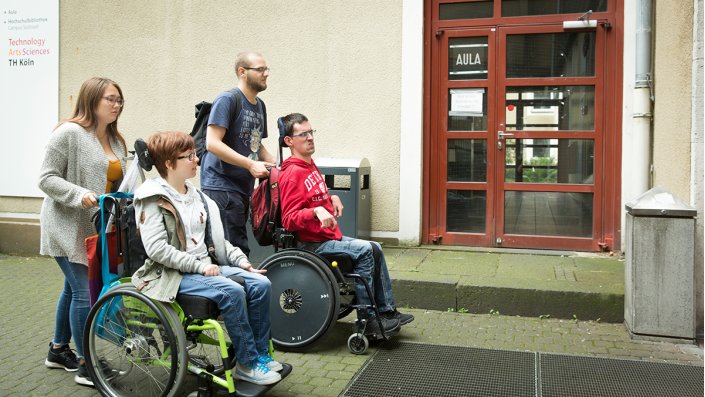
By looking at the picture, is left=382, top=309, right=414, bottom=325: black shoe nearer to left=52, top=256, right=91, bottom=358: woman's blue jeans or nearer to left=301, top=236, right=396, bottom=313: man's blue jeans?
left=301, top=236, right=396, bottom=313: man's blue jeans

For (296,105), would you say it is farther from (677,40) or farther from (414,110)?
(677,40)

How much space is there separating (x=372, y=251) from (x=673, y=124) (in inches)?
134

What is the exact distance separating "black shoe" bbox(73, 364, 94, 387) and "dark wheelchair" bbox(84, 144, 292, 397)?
1.08ft

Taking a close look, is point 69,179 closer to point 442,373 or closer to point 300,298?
point 300,298

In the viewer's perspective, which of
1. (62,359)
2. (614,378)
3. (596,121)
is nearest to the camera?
(614,378)

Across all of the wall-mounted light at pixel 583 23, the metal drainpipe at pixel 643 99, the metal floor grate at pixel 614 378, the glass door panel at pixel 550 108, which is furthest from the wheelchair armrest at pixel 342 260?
the wall-mounted light at pixel 583 23

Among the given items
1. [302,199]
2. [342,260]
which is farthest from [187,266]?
[342,260]

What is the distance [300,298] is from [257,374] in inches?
40.3

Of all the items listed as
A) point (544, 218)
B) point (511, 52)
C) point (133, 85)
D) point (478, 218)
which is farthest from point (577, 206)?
point (133, 85)

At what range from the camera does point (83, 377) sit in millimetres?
4285

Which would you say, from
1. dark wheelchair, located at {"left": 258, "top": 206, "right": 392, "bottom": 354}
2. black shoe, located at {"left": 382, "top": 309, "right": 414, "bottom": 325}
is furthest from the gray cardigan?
black shoe, located at {"left": 382, "top": 309, "right": 414, "bottom": 325}

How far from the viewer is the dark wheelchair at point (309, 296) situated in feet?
15.4

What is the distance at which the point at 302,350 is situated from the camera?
15.9 ft

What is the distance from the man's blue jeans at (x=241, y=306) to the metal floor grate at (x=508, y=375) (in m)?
0.68
